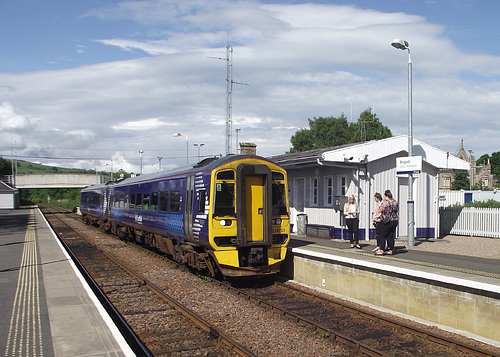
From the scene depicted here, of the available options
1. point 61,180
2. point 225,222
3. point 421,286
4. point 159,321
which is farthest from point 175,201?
point 61,180

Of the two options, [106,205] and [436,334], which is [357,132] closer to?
[106,205]

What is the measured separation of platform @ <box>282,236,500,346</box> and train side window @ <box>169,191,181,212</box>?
3.39 m

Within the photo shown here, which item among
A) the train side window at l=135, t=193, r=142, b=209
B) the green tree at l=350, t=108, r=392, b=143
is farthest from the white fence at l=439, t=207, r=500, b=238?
the green tree at l=350, t=108, r=392, b=143

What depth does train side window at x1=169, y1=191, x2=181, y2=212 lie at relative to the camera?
12.5 metres

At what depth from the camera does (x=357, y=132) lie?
54.8 metres

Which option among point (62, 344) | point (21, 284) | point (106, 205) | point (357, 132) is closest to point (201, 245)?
point (21, 284)

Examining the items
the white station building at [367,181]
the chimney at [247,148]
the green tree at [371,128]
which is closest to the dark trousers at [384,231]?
the white station building at [367,181]

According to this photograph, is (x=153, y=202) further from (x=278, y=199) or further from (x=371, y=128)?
(x=371, y=128)

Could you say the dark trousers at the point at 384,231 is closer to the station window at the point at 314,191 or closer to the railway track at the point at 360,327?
the railway track at the point at 360,327

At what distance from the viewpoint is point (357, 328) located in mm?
7582

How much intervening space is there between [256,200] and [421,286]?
408 centimetres

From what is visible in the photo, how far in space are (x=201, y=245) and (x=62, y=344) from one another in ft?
16.2

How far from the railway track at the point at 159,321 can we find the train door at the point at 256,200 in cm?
238

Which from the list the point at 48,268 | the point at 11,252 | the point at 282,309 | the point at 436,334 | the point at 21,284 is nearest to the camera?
the point at 436,334
